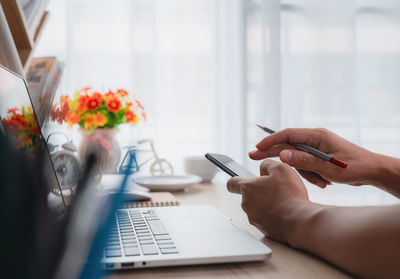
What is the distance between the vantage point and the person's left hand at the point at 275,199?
54 centimetres

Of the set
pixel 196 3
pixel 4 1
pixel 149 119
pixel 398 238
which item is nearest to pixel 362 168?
pixel 398 238

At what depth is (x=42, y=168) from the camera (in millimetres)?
210

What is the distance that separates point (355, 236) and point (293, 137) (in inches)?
14.2

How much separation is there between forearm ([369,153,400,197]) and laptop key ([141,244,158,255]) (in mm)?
532

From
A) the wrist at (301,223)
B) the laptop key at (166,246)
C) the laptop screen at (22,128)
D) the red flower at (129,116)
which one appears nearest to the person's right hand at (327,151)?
the wrist at (301,223)

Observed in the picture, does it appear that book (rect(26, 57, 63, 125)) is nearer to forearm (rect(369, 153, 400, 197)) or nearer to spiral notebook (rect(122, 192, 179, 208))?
spiral notebook (rect(122, 192, 179, 208))

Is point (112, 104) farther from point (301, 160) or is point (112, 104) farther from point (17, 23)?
point (301, 160)

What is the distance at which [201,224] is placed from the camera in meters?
0.61

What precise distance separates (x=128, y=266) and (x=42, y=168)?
0.84 ft

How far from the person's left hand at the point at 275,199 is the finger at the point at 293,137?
0.13 meters

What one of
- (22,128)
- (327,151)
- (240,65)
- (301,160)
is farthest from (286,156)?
(240,65)

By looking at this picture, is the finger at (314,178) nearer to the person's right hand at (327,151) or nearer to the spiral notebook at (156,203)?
the person's right hand at (327,151)

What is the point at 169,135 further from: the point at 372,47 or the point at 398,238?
the point at 398,238

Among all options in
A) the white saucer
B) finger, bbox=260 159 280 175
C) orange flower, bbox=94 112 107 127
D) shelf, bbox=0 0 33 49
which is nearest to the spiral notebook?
the white saucer
